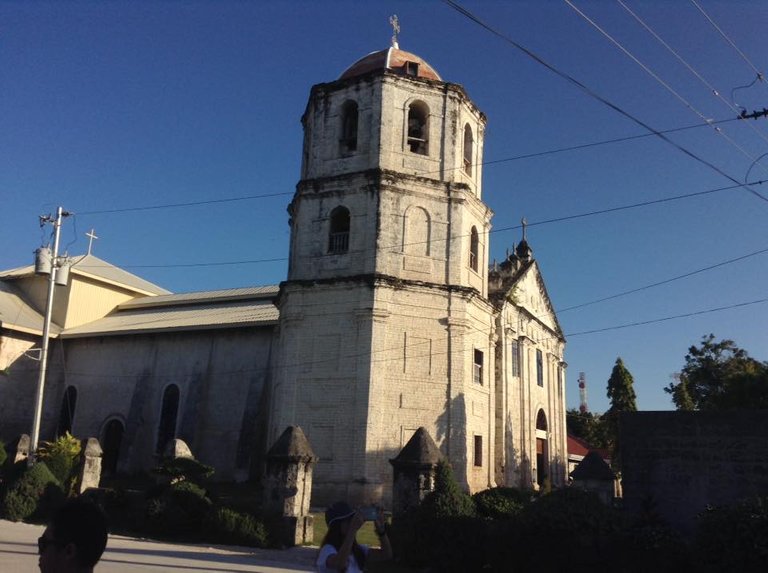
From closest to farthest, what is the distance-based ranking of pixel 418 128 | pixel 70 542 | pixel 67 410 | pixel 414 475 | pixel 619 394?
pixel 70 542
pixel 414 475
pixel 418 128
pixel 67 410
pixel 619 394

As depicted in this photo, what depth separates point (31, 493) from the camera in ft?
60.1

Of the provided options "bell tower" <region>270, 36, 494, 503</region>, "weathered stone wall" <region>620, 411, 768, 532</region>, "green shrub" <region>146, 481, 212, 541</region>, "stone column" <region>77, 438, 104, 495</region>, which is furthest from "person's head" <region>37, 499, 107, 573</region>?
"stone column" <region>77, 438, 104, 495</region>

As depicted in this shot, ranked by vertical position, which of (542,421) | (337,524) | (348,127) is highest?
(348,127)

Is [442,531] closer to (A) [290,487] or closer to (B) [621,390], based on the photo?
(A) [290,487]

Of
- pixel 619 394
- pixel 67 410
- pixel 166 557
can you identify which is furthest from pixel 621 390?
pixel 166 557

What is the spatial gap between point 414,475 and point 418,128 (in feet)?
47.0

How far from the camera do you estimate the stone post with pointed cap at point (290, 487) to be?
1481 centimetres

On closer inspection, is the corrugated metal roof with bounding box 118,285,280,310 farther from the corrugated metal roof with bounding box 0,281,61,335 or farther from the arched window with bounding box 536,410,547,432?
the arched window with bounding box 536,410,547,432

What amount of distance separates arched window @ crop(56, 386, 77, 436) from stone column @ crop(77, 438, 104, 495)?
13.6 metres

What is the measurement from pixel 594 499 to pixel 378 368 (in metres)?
11.0

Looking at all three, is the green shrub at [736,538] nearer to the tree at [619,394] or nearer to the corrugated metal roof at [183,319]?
the corrugated metal roof at [183,319]

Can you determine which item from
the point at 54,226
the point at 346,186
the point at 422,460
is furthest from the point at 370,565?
the point at 54,226

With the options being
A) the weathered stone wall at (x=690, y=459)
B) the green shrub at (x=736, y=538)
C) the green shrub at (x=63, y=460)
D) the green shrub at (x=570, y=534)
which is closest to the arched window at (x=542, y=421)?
the weathered stone wall at (x=690, y=459)

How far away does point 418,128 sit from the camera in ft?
80.2
